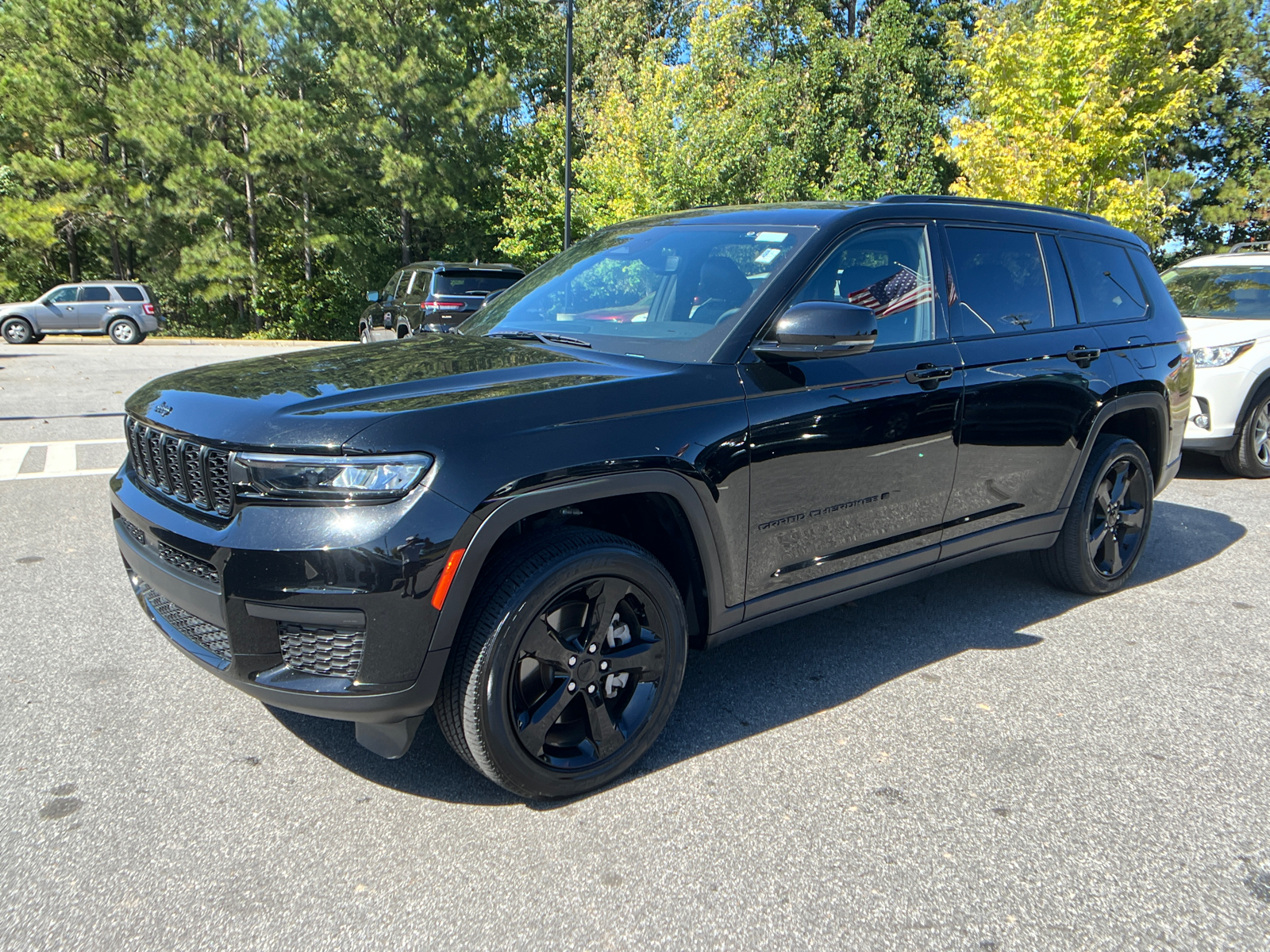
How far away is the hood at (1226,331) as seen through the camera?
7410 millimetres

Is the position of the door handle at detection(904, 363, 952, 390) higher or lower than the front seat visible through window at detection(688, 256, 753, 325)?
lower

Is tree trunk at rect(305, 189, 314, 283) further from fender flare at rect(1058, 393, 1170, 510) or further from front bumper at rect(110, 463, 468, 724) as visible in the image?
front bumper at rect(110, 463, 468, 724)

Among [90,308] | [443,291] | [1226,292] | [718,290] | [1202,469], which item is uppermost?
[443,291]

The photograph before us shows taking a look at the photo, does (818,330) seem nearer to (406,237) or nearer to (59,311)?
(59,311)

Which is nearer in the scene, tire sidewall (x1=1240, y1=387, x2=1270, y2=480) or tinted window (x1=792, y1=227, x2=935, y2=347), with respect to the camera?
tinted window (x1=792, y1=227, x2=935, y2=347)

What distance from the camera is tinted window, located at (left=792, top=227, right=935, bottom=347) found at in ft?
11.2

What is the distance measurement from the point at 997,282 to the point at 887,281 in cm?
68

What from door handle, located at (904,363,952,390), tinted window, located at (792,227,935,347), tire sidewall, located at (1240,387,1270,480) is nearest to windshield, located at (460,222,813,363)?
tinted window, located at (792,227,935,347)

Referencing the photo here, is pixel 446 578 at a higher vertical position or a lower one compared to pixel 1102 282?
lower

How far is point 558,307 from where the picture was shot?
3811 millimetres

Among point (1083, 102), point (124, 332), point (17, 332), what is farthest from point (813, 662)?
point (17, 332)

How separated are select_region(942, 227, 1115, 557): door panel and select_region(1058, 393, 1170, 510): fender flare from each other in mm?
56

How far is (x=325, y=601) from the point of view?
93.5 inches

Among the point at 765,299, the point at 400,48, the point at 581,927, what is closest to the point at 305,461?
the point at 581,927
